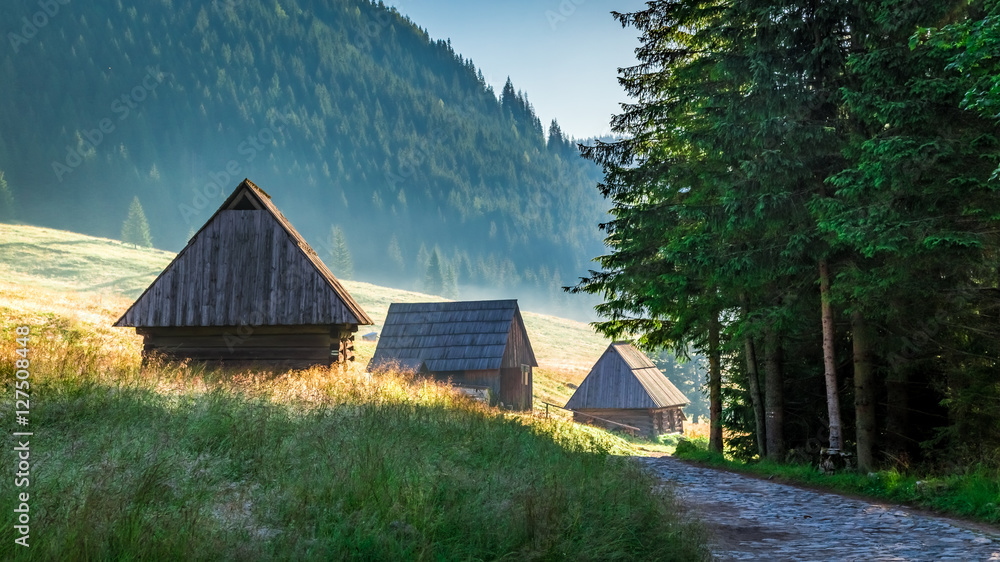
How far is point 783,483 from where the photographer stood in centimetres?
1314

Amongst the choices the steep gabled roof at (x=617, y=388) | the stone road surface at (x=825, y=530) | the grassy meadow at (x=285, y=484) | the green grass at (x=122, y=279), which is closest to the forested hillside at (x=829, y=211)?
the stone road surface at (x=825, y=530)

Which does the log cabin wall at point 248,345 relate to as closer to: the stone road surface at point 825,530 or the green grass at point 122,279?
the stone road surface at point 825,530

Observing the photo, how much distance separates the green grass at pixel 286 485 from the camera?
4828mm

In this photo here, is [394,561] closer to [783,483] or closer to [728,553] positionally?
[728,553]

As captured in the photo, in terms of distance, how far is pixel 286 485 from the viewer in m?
6.33

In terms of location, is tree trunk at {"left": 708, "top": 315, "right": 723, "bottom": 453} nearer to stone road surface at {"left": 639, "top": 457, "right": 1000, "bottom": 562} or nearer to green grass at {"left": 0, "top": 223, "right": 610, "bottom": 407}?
stone road surface at {"left": 639, "top": 457, "right": 1000, "bottom": 562}

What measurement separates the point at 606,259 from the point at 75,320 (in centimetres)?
3129

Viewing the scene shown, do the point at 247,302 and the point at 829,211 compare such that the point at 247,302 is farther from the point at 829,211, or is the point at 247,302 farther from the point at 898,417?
the point at 898,417

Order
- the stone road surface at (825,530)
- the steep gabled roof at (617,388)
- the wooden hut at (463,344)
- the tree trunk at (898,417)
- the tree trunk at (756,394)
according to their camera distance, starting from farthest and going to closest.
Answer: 1. the steep gabled roof at (617,388)
2. the wooden hut at (463,344)
3. the tree trunk at (756,394)
4. the tree trunk at (898,417)
5. the stone road surface at (825,530)

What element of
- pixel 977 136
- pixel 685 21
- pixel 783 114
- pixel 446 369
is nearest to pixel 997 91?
pixel 977 136

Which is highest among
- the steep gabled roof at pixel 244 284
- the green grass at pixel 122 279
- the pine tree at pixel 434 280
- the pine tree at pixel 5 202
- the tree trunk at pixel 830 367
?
the pine tree at pixel 5 202

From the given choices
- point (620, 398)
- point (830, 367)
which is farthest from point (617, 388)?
point (830, 367)

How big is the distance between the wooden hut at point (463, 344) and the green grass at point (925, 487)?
23004mm

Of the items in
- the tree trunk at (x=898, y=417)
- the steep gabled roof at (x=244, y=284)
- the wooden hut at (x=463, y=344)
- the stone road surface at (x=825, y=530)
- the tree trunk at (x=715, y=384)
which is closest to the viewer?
the stone road surface at (x=825, y=530)
